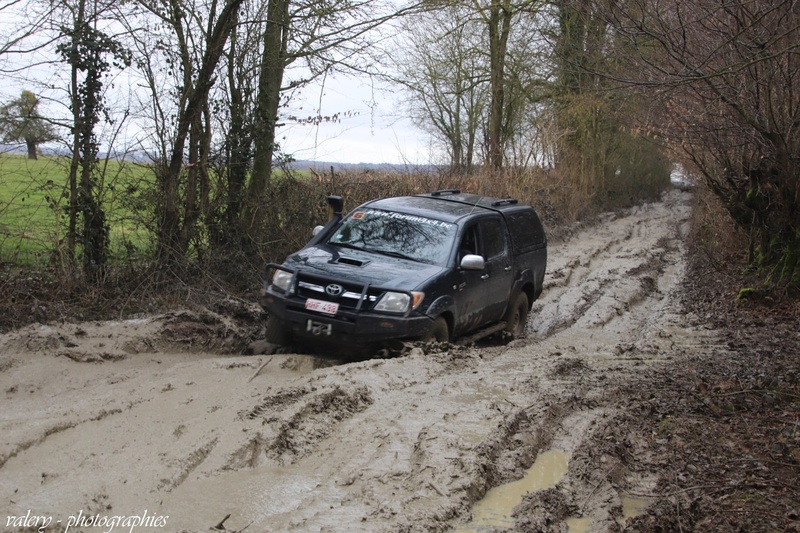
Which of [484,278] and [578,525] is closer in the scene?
[578,525]

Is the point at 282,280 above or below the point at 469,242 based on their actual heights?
below

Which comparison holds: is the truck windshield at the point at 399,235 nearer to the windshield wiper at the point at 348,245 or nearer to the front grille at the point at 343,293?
the windshield wiper at the point at 348,245

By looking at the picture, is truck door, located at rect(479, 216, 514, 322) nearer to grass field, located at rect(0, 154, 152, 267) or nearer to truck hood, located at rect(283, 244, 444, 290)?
truck hood, located at rect(283, 244, 444, 290)

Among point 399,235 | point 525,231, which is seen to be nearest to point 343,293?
point 399,235

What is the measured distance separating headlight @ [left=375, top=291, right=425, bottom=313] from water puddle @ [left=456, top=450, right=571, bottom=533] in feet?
8.34

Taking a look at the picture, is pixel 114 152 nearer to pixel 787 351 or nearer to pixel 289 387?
pixel 289 387

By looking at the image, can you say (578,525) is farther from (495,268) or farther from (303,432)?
(495,268)

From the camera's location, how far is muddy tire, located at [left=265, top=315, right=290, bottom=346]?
830 centimetres

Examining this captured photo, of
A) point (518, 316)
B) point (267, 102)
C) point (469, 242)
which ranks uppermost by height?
point (267, 102)

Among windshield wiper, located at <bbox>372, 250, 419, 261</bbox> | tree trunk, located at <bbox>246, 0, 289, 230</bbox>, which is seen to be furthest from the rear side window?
tree trunk, located at <bbox>246, 0, 289, 230</bbox>

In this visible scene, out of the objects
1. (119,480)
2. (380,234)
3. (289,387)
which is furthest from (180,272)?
(119,480)

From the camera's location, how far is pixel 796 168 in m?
12.2

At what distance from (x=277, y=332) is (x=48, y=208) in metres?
Answer: 4.04

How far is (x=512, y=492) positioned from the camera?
526 cm
